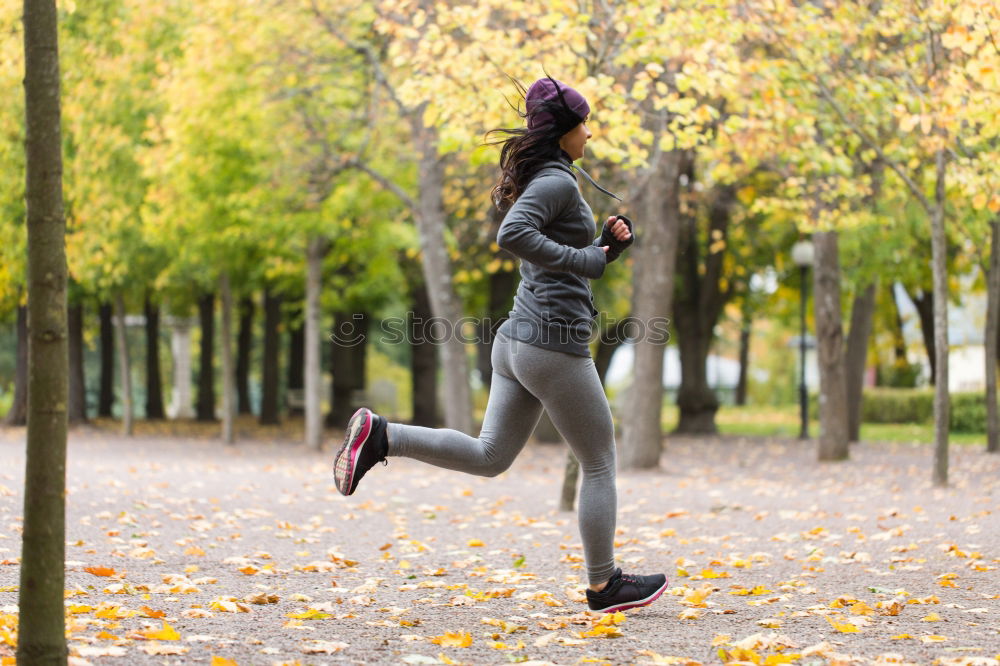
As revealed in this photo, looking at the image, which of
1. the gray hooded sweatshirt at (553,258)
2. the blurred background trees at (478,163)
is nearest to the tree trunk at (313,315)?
the blurred background trees at (478,163)

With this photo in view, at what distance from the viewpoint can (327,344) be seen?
36.2 meters

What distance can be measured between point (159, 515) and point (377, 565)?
293 centimetres

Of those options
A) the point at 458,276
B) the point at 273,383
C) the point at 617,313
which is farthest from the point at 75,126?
the point at 617,313

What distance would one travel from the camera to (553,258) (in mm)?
4133

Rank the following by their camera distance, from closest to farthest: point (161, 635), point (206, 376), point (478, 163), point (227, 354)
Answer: point (161, 635), point (478, 163), point (227, 354), point (206, 376)

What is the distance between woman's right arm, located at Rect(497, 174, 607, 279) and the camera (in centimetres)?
411

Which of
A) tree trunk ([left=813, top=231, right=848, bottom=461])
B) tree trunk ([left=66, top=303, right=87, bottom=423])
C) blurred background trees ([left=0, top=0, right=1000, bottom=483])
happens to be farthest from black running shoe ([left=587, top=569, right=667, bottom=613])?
tree trunk ([left=66, top=303, right=87, bottom=423])

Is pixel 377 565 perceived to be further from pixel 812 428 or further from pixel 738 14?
pixel 812 428

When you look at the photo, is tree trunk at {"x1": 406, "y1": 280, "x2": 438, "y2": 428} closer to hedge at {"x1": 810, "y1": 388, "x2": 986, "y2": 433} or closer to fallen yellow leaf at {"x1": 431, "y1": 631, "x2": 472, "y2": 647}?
hedge at {"x1": 810, "y1": 388, "x2": 986, "y2": 433}

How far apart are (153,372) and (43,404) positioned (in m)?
Answer: 28.1

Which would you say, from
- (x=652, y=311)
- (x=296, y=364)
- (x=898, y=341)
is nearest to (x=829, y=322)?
(x=652, y=311)

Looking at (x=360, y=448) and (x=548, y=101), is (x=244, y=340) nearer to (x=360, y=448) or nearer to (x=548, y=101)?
(x=360, y=448)

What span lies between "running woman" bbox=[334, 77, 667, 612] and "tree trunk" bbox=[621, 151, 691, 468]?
9512 millimetres

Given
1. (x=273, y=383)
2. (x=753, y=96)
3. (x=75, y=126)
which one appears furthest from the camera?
(x=273, y=383)
